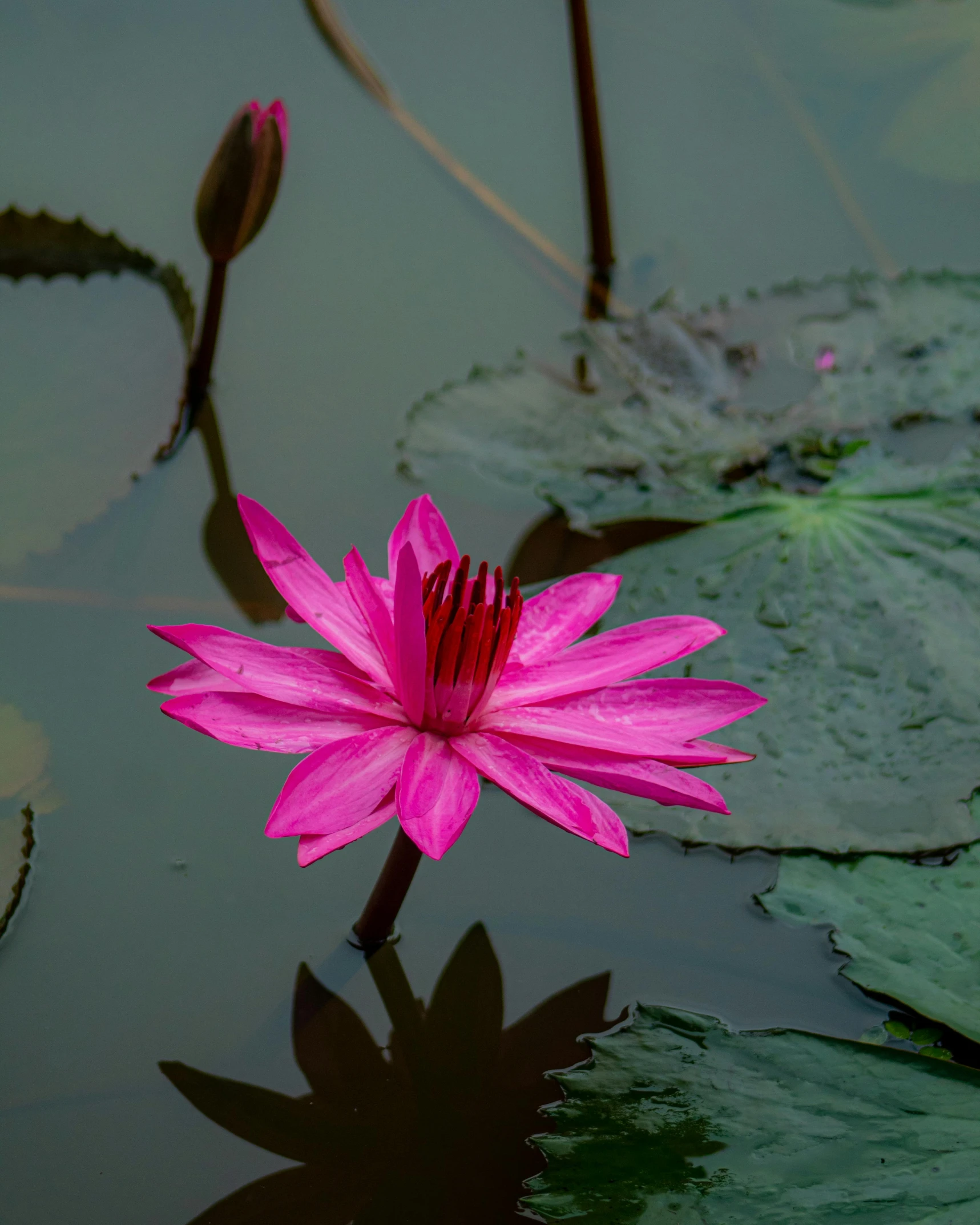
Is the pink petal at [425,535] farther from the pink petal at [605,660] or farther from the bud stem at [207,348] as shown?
the bud stem at [207,348]

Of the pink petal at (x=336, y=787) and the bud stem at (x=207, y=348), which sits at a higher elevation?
the bud stem at (x=207, y=348)

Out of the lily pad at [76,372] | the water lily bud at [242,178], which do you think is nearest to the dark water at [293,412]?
the lily pad at [76,372]

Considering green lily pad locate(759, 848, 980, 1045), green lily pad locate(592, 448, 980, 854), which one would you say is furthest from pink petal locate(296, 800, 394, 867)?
green lily pad locate(759, 848, 980, 1045)

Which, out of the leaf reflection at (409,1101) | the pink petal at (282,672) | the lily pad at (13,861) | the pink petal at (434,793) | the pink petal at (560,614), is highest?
the pink petal at (560,614)

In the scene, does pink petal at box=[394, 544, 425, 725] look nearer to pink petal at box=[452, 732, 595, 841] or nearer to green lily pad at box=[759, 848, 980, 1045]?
pink petal at box=[452, 732, 595, 841]

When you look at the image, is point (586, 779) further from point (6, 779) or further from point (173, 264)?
point (173, 264)

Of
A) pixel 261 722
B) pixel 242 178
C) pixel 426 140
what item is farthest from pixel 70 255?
pixel 261 722

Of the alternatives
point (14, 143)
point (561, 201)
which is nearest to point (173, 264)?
point (14, 143)
